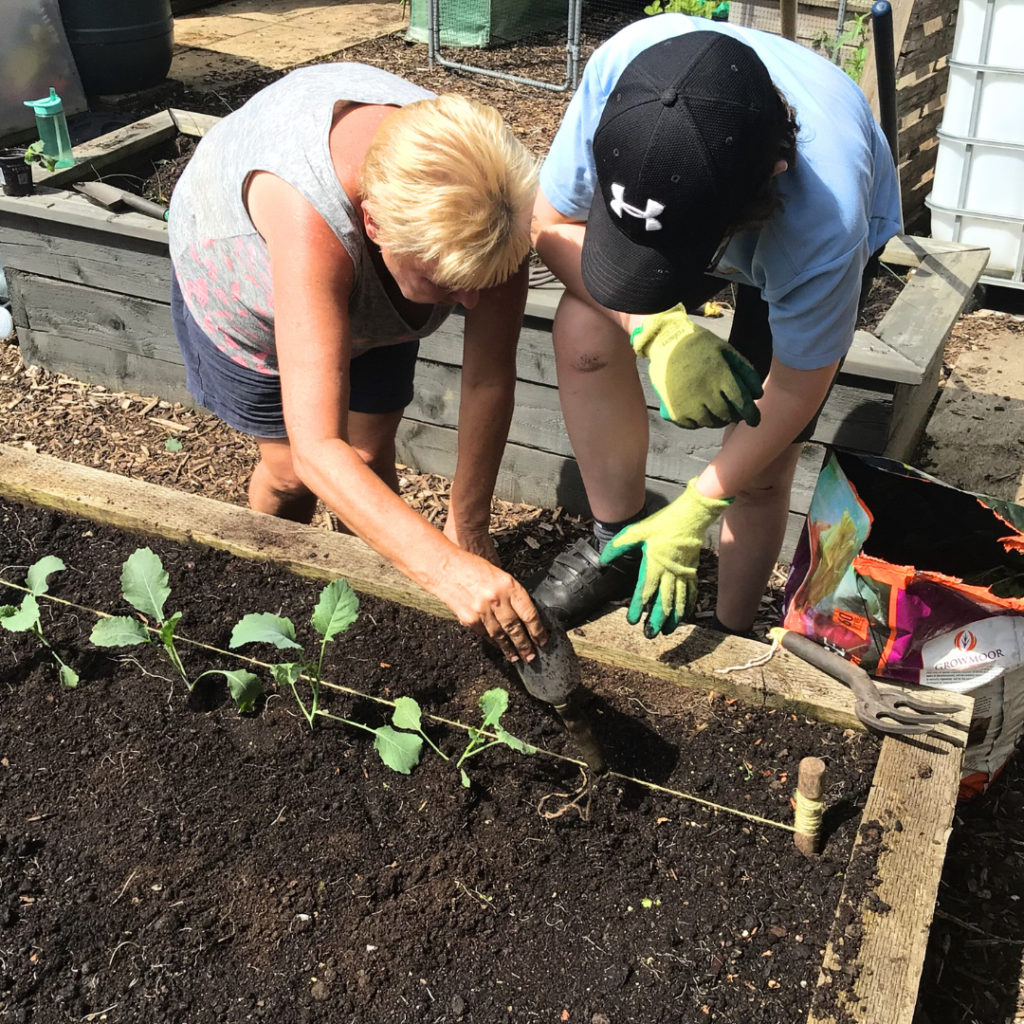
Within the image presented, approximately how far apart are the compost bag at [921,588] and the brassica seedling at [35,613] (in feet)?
4.46

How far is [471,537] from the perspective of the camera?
6.71 ft

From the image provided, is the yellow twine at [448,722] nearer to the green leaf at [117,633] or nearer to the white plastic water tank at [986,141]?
the green leaf at [117,633]

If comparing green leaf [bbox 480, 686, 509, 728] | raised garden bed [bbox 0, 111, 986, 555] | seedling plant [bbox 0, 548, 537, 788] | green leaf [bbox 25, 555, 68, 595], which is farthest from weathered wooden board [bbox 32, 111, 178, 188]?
green leaf [bbox 480, 686, 509, 728]

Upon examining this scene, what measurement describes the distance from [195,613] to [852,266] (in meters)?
1.35

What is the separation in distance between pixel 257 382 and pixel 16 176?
1.52 m

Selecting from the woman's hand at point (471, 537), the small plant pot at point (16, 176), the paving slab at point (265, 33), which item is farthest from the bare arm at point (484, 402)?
the paving slab at point (265, 33)

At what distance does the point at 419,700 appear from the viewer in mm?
1878

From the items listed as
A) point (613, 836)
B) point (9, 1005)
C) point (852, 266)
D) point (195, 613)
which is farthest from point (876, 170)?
point (9, 1005)

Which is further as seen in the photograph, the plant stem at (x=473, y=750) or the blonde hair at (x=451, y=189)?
the plant stem at (x=473, y=750)

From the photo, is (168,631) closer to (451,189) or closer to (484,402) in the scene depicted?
(484,402)

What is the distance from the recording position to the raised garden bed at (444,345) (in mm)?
2320

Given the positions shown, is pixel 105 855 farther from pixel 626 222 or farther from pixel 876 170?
pixel 876 170

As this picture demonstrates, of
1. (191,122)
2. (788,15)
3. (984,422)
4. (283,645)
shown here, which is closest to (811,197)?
(283,645)

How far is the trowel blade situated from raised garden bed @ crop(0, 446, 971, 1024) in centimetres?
24
